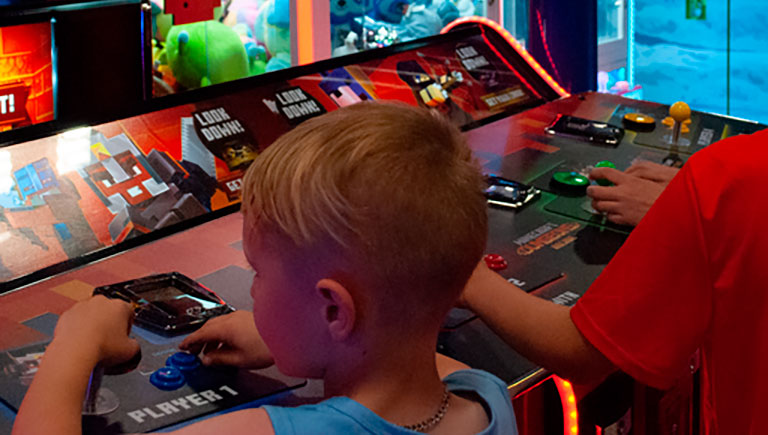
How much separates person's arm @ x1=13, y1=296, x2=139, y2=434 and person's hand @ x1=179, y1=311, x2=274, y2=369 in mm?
72

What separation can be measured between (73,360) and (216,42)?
2.51 metres

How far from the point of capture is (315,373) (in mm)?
838

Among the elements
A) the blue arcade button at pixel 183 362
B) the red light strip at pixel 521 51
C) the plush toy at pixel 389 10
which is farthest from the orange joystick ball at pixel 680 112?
the plush toy at pixel 389 10

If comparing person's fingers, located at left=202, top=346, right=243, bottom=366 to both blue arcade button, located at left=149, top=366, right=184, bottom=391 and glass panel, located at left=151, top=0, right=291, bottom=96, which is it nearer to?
blue arcade button, located at left=149, top=366, right=184, bottom=391

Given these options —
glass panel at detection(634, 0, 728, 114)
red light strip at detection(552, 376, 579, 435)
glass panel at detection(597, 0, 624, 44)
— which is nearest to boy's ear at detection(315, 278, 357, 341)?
red light strip at detection(552, 376, 579, 435)

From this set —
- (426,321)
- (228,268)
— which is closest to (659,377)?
(426,321)

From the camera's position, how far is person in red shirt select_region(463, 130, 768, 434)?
91cm

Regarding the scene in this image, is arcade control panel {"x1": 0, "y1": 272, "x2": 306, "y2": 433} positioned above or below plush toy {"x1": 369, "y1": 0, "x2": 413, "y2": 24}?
below

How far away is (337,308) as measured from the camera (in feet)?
2.58

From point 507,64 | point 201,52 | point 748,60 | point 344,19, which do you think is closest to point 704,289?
point 507,64

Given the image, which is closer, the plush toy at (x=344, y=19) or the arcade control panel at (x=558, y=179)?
the arcade control panel at (x=558, y=179)

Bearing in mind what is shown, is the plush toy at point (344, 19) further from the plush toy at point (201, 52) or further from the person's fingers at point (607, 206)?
the person's fingers at point (607, 206)

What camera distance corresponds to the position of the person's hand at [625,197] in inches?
59.2

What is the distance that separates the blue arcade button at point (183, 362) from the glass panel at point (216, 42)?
7.16ft
